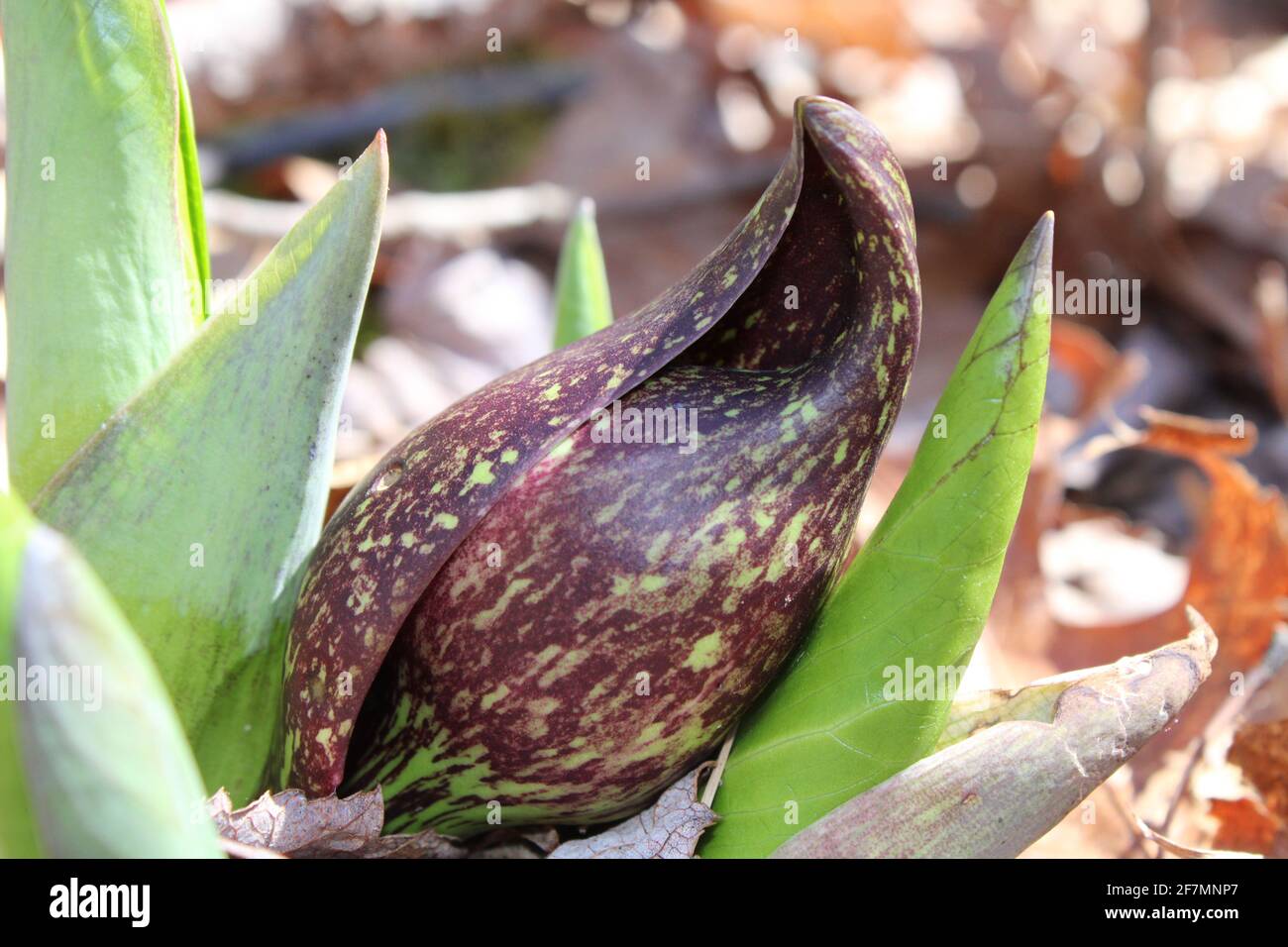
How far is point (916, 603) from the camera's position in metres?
0.64

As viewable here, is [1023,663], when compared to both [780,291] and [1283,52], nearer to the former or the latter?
[780,291]

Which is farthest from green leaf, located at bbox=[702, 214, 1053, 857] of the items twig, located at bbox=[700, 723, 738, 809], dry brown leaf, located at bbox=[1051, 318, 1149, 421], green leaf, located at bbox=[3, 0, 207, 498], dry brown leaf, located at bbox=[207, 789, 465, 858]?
dry brown leaf, located at bbox=[1051, 318, 1149, 421]

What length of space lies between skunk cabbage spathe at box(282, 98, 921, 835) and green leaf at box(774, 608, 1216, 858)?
0.29ft

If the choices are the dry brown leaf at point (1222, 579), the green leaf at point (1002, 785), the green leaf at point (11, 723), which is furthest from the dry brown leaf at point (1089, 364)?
the green leaf at point (11, 723)

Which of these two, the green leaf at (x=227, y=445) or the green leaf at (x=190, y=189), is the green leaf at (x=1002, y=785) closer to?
the green leaf at (x=227, y=445)

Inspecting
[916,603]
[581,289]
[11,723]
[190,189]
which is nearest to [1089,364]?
[581,289]

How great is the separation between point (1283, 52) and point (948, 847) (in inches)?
117

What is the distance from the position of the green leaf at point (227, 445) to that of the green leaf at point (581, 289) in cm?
38

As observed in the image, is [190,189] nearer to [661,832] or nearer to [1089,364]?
[661,832]

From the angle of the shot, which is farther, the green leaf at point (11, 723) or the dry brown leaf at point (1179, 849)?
the dry brown leaf at point (1179, 849)

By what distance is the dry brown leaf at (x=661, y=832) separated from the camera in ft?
2.26

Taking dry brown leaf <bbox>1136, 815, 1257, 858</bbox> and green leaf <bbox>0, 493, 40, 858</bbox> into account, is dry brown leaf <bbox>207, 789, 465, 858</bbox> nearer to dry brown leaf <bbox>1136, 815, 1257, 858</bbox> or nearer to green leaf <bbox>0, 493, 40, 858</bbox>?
green leaf <bbox>0, 493, 40, 858</bbox>

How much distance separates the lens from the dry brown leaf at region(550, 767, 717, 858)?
2.26ft

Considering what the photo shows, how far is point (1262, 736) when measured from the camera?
96cm
